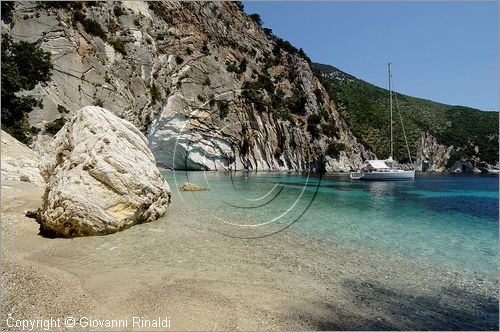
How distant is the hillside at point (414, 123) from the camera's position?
306 ft

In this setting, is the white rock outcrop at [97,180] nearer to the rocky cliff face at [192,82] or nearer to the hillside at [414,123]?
the rocky cliff face at [192,82]

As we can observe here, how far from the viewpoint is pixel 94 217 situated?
28.0ft

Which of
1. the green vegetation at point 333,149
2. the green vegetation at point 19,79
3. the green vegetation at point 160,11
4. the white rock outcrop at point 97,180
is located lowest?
the white rock outcrop at point 97,180

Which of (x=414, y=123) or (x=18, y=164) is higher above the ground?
(x=414, y=123)

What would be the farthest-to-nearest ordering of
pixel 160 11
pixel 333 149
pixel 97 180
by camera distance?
pixel 333 149 < pixel 160 11 < pixel 97 180

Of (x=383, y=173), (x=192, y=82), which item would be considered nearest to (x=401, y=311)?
(x=383, y=173)

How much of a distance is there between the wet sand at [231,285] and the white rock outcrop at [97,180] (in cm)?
52

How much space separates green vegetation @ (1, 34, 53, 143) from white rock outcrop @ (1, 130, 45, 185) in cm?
951

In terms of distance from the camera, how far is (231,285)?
571cm

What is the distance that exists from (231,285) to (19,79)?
30445 mm

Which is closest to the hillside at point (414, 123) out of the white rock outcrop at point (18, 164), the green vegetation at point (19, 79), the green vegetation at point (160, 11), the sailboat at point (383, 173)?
the sailboat at point (383, 173)

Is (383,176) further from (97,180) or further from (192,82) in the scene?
(97,180)

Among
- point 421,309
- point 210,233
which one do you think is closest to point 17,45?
point 210,233

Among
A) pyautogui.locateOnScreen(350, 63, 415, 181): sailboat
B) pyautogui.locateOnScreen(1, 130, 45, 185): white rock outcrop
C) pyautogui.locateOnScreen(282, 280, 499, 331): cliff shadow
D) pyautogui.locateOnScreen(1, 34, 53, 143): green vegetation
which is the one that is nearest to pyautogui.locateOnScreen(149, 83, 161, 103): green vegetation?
pyautogui.locateOnScreen(1, 34, 53, 143): green vegetation
